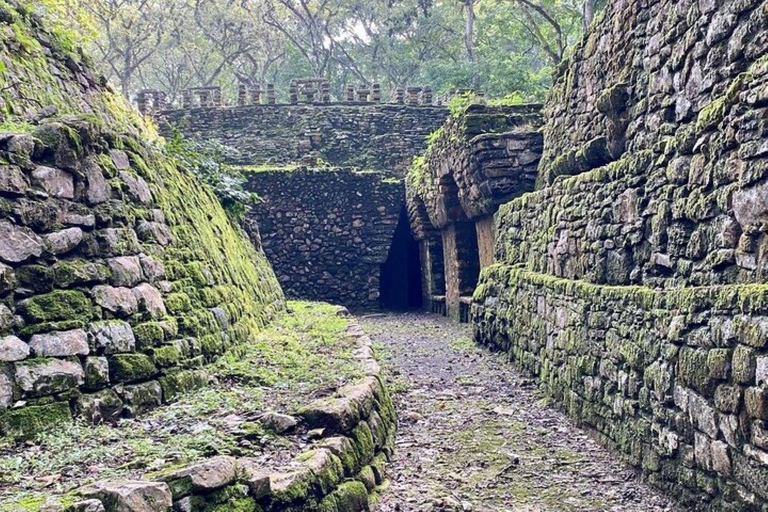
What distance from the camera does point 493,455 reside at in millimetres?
5082

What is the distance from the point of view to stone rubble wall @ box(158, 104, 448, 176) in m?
19.3

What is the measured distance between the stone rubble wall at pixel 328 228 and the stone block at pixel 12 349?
13.2 metres

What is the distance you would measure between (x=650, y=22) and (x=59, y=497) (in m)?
5.22

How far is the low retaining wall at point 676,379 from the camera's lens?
10.6ft

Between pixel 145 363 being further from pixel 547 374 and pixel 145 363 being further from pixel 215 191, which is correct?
pixel 215 191

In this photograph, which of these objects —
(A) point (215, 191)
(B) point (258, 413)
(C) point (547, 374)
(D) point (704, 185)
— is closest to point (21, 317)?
(B) point (258, 413)

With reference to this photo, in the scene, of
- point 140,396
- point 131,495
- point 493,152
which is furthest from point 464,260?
point 131,495

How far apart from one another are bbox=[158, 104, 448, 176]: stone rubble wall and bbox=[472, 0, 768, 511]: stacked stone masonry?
1213cm

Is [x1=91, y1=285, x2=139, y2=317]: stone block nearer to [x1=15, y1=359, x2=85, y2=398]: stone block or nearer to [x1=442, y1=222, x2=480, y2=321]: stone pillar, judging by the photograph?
[x1=15, y1=359, x2=85, y2=398]: stone block

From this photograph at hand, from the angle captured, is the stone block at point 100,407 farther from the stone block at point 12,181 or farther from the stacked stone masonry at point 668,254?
the stacked stone masonry at point 668,254

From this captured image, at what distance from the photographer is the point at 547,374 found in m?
6.69

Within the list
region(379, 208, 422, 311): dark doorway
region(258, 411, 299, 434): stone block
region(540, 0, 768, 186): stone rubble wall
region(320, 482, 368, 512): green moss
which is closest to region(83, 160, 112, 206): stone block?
region(258, 411, 299, 434): stone block

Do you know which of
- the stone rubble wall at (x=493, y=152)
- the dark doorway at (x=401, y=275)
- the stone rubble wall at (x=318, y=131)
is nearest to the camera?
the stone rubble wall at (x=493, y=152)

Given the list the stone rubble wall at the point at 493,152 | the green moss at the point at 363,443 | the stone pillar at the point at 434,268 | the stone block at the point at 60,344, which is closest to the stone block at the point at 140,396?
the stone block at the point at 60,344
